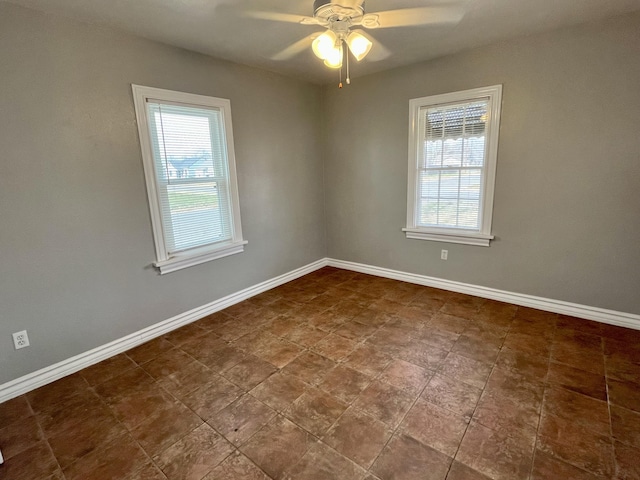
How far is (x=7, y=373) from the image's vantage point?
208 centimetres

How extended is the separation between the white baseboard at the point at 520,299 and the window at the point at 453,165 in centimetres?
52

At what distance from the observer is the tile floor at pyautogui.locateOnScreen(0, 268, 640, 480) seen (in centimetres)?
153

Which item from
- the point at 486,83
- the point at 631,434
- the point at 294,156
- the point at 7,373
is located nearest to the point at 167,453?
the point at 7,373

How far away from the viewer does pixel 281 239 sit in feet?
12.9

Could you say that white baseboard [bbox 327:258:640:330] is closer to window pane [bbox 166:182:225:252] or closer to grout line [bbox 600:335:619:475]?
grout line [bbox 600:335:619:475]

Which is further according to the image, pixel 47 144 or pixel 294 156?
pixel 294 156

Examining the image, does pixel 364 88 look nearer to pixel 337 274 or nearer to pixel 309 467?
pixel 337 274

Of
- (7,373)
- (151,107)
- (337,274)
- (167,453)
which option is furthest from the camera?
(337,274)

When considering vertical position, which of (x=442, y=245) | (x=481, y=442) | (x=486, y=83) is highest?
(x=486, y=83)

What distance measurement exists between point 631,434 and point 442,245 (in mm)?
2178

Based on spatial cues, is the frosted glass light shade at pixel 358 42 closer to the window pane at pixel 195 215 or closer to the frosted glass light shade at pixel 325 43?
the frosted glass light shade at pixel 325 43

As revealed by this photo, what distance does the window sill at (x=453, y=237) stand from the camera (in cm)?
326

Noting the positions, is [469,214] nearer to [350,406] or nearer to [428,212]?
[428,212]

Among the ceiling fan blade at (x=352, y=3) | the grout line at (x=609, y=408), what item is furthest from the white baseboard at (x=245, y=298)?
the ceiling fan blade at (x=352, y=3)
